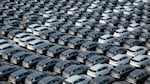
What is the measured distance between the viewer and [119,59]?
29531 millimetres

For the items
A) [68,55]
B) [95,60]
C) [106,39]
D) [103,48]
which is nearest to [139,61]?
[95,60]

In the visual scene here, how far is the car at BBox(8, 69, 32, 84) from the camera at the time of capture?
85.5ft

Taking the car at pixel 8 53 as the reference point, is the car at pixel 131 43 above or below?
below

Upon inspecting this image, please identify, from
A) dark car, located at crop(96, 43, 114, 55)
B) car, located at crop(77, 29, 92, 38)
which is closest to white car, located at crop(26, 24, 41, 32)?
car, located at crop(77, 29, 92, 38)

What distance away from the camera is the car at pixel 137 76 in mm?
26188

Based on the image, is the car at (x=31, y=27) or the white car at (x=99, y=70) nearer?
the white car at (x=99, y=70)

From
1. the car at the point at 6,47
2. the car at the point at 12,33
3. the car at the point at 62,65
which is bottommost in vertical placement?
the car at the point at 62,65

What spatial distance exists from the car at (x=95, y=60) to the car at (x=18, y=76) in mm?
6021

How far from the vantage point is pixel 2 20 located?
1629 inches

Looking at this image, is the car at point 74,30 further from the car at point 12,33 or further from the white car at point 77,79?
the white car at point 77,79

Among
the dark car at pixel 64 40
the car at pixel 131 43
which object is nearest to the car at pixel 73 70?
the dark car at pixel 64 40

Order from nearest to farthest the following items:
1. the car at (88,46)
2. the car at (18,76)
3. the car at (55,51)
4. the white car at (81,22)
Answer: the car at (18,76) < the car at (55,51) < the car at (88,46) < the white car at (81,22)

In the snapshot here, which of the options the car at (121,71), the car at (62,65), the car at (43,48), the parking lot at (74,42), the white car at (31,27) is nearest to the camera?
the parking lot at (74,42)

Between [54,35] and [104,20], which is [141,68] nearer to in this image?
[54,35]
